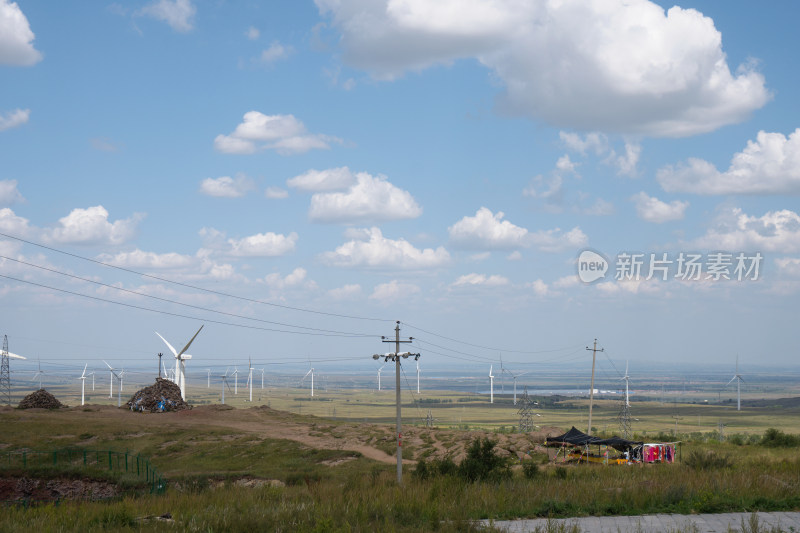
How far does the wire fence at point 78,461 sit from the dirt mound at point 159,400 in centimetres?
2562

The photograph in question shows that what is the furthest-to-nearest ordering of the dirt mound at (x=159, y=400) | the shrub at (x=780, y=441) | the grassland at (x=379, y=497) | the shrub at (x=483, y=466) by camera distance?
the dirt mound at (x=159, y=400) < the shrub at (x=780, y=441) < the shrub at (x=483, y=466) < the grassland at (x=379, y=497)

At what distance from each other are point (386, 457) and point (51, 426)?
28.0 m

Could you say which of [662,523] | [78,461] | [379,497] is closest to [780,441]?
[662,523]

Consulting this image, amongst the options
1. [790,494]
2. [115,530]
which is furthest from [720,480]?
[115,530]

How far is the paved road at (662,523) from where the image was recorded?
16.7 metres

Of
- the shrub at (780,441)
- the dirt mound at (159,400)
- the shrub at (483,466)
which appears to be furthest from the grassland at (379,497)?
the dirt mound at (159,400)

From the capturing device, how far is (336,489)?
25219mm

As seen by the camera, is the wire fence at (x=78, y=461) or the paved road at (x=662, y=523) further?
the wire fence at (x=78, y=461)

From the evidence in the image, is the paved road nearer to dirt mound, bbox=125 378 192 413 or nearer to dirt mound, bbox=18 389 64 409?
dirt mound, bbox=125 378 192 413

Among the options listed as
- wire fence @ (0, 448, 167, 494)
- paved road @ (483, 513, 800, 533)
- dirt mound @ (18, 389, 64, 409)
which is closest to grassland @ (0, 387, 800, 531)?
paved road @ (483, 513, 800, 533)

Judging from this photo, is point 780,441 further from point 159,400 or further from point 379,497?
point 159,400

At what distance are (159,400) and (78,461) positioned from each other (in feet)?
102

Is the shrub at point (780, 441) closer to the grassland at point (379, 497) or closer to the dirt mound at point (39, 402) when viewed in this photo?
the grassland at point (379, 497)

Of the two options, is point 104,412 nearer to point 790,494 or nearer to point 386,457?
point 386,457
